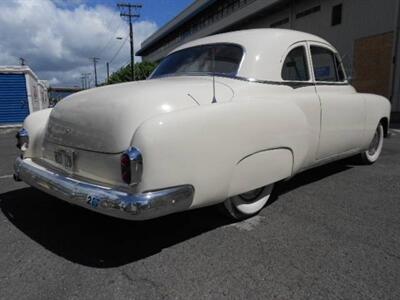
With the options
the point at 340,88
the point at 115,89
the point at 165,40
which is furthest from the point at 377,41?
the point at 165,40

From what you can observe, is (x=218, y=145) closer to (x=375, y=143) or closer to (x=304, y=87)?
(x=304, y=87)

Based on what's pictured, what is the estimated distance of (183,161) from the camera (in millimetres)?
2350

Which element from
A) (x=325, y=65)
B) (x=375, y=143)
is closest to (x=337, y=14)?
(x=375, y=143)

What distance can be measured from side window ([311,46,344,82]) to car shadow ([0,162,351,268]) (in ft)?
4.90

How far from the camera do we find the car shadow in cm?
260

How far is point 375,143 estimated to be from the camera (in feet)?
17.4

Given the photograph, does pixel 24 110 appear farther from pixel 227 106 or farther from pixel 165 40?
pixel 165 40

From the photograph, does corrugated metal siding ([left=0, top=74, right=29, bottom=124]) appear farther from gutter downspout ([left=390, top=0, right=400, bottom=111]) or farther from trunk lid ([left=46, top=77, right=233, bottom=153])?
gutter downspout ([left=390, top=0, right=400, bottom=111])

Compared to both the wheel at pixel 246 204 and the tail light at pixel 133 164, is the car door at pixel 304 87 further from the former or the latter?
the tail light at pixel 133 164

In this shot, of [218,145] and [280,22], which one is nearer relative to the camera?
[218,145]

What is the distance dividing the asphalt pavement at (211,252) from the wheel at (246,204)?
84 mm

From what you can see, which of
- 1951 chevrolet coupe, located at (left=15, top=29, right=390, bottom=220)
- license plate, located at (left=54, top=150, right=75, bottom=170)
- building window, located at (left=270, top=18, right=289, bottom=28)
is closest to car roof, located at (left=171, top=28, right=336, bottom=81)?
1951 chevrolet coupe, located at (left=15, top=29, right=390, bottom=220)

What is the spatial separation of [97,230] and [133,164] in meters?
1.12

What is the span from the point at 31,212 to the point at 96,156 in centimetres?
146
